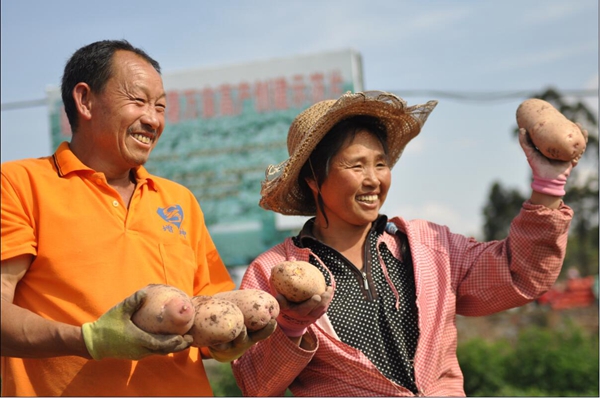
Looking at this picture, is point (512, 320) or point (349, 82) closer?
point (349, 82)

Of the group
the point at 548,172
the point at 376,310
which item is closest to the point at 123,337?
the point at 376,310

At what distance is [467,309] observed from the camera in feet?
9.56

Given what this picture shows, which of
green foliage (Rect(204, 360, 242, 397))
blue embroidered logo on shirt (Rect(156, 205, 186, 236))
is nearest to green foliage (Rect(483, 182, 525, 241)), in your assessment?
green foliage (Rect(204, 360, 242, 397))

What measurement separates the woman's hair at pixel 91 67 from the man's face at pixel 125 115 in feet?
0.09

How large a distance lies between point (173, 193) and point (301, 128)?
0.59 metres

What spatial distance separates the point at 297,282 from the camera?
2.35 meters

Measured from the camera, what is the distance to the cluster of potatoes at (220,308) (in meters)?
2.05

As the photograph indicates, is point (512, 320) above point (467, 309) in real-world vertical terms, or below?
below

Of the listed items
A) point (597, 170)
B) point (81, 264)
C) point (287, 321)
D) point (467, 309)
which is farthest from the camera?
point (597, 170)

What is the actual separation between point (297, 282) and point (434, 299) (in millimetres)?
686

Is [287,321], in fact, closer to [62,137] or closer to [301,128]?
[301,128]

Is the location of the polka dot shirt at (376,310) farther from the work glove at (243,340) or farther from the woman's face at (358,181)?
the work glove at (243,340)

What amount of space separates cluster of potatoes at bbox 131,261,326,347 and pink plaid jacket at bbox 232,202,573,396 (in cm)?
26

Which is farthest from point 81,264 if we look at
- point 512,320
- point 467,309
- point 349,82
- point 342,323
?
point 512,320
